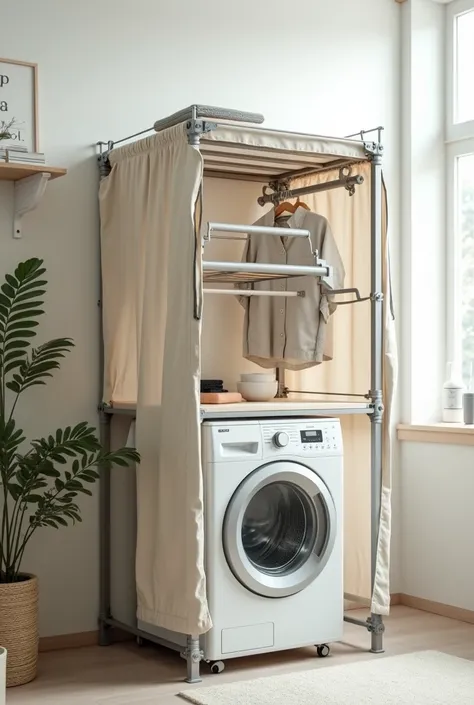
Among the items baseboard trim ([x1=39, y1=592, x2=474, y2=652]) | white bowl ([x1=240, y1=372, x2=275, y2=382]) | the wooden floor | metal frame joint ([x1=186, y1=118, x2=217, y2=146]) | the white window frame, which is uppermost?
the white window frame

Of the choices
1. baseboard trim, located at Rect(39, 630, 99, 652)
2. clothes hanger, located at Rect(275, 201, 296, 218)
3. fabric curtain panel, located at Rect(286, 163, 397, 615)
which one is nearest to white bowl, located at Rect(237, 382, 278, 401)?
fabric curtain panel, located at Rect(286, 163, 397, 615)

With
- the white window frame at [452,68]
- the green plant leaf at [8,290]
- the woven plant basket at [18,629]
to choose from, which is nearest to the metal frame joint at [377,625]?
the woven plant basket at [18,629]

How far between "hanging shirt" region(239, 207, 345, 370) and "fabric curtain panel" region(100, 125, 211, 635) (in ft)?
1.91

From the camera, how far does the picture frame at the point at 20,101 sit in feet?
12.2

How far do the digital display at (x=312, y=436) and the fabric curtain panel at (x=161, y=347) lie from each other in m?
0.49

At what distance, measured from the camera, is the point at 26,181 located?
3.66 meters

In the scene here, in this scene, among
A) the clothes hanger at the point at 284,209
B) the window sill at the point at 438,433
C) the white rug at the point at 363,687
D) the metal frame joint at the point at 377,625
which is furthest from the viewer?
the window sill at the point at 438,433

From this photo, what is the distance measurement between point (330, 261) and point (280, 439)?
81 centimetres

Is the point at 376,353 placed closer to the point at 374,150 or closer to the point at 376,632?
the point at 374,150

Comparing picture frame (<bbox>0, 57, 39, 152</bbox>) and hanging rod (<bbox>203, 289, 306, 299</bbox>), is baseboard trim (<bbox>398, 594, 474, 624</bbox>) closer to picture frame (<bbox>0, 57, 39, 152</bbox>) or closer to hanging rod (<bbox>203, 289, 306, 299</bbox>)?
hanging rod (<bbox>203, 289, 306, 299</bbox>)

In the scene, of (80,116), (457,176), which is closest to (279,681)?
(80,116)

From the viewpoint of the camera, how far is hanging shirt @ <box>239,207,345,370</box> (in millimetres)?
4039

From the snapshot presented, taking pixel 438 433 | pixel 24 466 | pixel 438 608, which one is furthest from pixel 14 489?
pixel 438 608

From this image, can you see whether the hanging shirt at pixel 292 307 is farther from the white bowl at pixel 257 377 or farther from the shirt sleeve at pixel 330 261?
the white bowl at pixel 257 377
